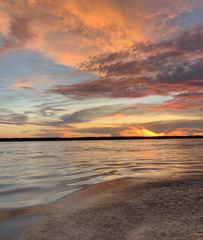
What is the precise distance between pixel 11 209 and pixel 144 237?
4.27 metres

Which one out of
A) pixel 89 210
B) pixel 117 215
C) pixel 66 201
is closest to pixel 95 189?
pixel 66 201

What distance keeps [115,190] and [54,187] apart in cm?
292

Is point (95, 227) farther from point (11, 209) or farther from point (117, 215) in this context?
point (11, 209)

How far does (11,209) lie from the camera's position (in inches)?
253

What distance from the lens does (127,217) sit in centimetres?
520

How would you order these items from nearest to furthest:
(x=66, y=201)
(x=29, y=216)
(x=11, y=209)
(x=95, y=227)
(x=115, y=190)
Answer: (x=95, y=227), (x=29, y=216), (x=11, y=209), (x=66, y=201), (x=115, y=190)

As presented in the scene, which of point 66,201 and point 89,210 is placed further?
point 66,201

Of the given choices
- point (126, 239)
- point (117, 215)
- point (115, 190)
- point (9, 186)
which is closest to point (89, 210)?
point (117, 215)

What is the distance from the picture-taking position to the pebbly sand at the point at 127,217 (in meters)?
4.21

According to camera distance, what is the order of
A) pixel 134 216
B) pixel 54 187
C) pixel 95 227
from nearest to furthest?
pixel 95 227 < pixel 134 216 < pixel 54 187

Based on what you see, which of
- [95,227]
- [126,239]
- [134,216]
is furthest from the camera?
[134,216]

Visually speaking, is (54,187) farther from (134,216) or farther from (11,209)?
(134,216)

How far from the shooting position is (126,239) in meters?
4.01

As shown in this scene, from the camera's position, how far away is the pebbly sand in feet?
13.8
